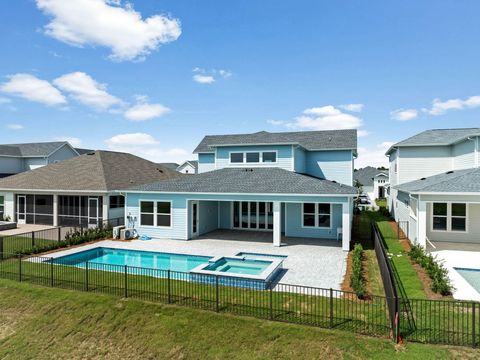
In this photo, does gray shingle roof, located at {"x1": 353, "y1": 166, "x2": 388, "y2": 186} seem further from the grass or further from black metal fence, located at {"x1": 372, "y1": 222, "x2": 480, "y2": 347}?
the grass

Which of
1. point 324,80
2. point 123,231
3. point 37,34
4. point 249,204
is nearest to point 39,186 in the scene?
point 123,231

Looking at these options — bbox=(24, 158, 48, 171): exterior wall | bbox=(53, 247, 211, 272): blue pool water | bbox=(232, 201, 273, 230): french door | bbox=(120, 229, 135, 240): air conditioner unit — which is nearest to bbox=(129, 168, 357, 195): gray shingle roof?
bbox=(232, 201, 273, 230): french door

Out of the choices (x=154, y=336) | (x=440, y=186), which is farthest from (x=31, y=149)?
(x=440, y=186)

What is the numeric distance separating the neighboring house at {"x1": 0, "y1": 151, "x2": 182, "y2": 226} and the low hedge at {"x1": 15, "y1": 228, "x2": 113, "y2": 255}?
7.95 ft

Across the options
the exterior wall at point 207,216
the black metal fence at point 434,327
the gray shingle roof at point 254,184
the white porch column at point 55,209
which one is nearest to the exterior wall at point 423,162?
the gray shingle roof at point 254,184

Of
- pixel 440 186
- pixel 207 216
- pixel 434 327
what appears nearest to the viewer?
pixel 434 327

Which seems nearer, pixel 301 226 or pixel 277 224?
pixel 277 224

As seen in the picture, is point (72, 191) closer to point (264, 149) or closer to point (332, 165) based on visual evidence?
point (264, 149)

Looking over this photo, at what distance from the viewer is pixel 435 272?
447 inches

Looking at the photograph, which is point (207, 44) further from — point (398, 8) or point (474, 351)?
point (474, 351)

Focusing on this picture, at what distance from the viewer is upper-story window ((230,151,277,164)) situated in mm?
23641

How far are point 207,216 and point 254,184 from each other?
5.03m

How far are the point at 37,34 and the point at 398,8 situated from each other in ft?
64.8

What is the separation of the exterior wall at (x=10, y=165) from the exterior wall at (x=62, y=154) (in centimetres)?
438
